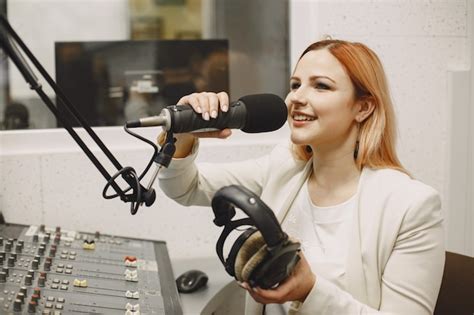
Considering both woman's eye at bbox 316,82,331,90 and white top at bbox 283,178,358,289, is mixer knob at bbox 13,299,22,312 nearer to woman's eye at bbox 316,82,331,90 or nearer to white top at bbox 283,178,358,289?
white top at bbox 283,178,358,289

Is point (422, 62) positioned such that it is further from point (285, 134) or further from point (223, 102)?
point (223, 102)

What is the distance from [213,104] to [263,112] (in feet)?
0.43

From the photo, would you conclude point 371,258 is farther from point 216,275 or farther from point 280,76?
point 280,76

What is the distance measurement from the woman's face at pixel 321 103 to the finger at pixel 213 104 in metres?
0.32

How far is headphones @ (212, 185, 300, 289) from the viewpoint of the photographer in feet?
3.14

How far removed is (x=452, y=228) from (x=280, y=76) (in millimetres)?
877

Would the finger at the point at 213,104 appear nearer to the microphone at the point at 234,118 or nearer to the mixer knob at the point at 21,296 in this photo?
the microphone at the point at 234,118

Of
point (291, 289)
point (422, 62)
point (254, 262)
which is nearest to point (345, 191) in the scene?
point (291, 289)

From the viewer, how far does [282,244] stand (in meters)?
0.99

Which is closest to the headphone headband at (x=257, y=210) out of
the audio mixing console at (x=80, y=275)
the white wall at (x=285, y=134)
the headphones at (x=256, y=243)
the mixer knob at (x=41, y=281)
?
the headphones at (x=256, y=243)

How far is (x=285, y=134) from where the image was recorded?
229 centimetres

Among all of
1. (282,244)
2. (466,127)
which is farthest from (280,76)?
(282,244)

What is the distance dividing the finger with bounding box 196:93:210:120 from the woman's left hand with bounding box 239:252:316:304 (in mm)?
315

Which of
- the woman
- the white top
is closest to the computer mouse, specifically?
the woman
